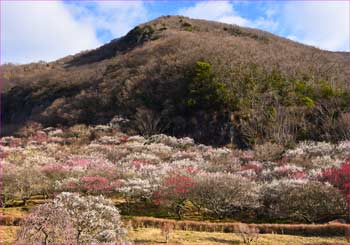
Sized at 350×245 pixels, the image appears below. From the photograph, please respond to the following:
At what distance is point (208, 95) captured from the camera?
4041 centimetres

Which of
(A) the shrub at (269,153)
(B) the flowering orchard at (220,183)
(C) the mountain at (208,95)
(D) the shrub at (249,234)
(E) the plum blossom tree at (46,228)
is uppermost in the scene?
(C) the mountain at (208,95)

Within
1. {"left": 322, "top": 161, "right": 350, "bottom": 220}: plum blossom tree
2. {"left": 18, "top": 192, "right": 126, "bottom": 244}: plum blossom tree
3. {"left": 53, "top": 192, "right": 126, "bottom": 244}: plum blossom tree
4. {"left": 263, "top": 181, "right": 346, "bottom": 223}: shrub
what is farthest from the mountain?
{"left": 18, "top": 192, "right": 126, "bottom": 244}: plum blossom tree

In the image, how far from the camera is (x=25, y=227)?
386 inches

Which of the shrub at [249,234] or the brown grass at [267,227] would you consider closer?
the shrub at [249,234]

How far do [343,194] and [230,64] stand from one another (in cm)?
2847

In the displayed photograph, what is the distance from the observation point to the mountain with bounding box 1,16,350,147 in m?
35.4

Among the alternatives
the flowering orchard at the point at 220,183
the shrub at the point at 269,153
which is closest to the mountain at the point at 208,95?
the shrub at the point at 269,153

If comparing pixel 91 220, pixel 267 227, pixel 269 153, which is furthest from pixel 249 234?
pixel 269 153

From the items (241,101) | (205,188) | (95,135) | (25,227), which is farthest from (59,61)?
(25,227)

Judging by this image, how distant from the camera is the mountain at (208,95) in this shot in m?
35.4

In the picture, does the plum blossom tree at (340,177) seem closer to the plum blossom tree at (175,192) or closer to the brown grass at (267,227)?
the brown grass at (267,227)

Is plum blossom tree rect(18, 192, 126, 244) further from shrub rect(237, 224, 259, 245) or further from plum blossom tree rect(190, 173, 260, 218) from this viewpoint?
plum blossom tree rect(190, 173, 260, 218)

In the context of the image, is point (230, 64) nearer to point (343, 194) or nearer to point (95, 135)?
point (95, 135)

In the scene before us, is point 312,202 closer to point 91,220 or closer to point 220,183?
point 220,183
